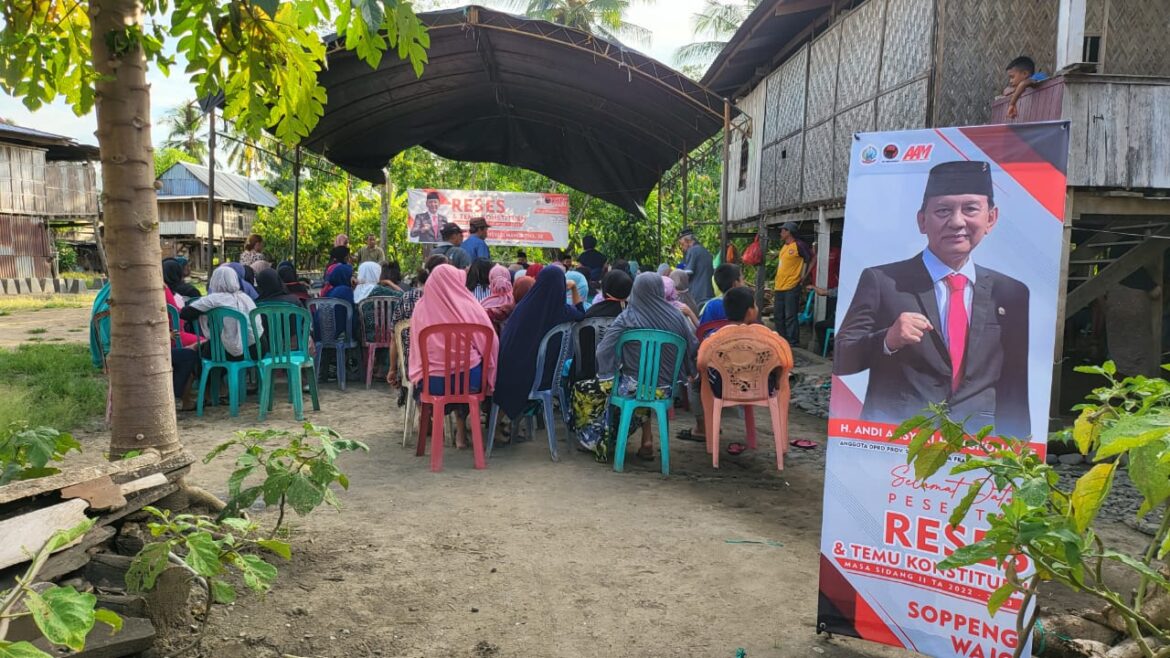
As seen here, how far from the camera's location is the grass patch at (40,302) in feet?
60.2

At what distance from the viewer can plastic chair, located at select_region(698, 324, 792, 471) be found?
210 inches

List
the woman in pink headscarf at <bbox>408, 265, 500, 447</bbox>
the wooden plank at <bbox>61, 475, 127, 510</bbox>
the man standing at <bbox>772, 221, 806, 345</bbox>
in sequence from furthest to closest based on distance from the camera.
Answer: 1. the man standing at <bbox>772, 221, 806, 345</bbox>
2. the woman in pink headscarf at <bbox>408, 265, 500, 447</bbox>
3. the wooden plank at <bbox>61, 475, 127, 510</bbox>

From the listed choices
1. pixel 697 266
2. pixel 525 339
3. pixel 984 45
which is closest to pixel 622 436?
pixel 525 339

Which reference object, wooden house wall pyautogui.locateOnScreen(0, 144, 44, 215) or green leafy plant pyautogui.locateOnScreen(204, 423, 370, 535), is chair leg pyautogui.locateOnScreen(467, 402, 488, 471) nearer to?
green leafy plant pyautogui.locateOnScreen(204, 423, 370, 535)

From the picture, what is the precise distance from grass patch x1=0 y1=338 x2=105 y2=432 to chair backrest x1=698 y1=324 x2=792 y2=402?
4376 mm

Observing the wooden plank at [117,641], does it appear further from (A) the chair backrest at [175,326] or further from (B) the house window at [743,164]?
(B) the house window at [743,164]

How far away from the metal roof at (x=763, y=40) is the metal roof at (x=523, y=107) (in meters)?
1.77

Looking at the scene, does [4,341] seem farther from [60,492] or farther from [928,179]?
[928,179]

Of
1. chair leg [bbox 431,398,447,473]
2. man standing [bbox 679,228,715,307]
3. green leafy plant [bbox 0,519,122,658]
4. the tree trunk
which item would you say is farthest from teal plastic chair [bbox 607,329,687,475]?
man standing [bbox 679,228,715,307]

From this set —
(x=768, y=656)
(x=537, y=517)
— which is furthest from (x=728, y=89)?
(x=768, y=656)

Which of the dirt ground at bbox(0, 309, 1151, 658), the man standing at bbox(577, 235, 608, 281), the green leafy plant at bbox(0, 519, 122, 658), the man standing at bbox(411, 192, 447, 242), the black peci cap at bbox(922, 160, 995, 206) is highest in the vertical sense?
the man standing at bbox(411, 192, 447, 242)

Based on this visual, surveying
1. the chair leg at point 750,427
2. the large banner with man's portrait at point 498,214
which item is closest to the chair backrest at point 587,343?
the chair leg at point 750,427

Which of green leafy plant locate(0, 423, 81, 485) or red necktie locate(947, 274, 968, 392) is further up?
red necktie locate(947, 274, 968, 392)

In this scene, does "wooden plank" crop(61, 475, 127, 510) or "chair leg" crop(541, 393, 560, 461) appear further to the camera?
"chair leg" crop(541, 393, 560, 461)
